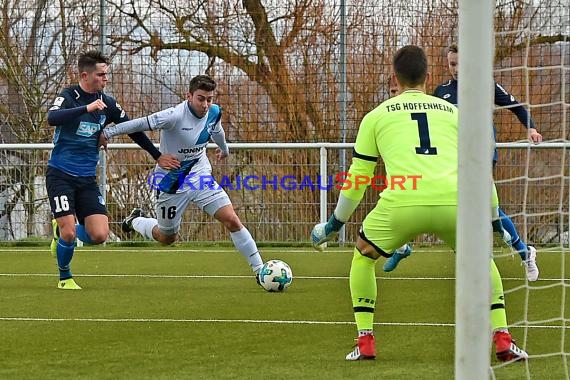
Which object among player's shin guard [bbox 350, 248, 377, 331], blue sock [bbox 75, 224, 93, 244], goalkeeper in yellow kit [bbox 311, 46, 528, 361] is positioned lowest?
blue sock [bbox 75, 224, 93, 244]

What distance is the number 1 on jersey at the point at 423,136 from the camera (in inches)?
211

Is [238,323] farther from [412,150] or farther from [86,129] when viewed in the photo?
[86,129]

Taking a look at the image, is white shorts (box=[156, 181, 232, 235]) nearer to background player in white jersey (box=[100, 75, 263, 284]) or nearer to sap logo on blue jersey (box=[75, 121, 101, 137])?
background player in white jersey (box=[100, 75, 263, 284])

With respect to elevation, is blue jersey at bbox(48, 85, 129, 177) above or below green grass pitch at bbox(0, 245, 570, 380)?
above

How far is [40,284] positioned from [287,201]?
5.04 m

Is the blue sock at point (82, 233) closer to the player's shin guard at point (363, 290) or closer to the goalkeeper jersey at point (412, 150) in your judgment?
the player's shin guard at point (363, 290)

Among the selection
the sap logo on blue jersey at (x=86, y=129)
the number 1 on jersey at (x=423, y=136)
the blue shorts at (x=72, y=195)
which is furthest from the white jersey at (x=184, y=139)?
the number 1 on jersey at (x=423, y=136)

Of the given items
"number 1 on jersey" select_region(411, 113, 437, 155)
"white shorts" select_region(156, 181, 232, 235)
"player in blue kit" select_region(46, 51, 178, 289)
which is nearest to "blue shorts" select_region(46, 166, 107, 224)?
"player in blue kit" select_region(46, 51, 178, 289)

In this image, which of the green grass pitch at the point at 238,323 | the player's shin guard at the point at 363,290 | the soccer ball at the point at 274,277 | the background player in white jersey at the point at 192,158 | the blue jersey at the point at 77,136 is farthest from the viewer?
the blue jersey at the point at 77,136

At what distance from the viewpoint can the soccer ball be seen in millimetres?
8664

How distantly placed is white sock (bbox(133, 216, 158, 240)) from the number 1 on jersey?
202 inches

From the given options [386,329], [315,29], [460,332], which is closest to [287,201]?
[315,29]

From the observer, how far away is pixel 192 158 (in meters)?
9.50

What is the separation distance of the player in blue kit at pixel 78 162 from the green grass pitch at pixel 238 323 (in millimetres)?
464
